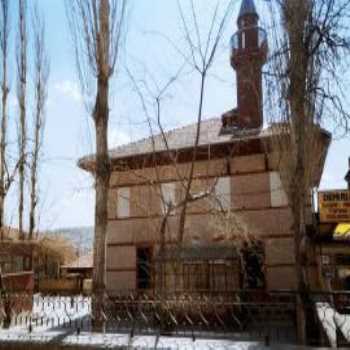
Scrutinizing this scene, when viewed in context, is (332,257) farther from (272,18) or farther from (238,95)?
(272,18)

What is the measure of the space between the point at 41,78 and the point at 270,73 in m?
15.0

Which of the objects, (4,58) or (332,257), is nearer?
(4,58)

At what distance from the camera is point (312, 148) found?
27.2 feet

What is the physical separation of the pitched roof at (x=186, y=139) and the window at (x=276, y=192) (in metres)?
1.50

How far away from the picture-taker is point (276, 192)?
1334 cm

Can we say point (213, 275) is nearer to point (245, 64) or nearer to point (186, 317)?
Answer: point (186, 317)

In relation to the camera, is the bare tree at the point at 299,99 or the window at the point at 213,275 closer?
the bare tree at the point at 299,99

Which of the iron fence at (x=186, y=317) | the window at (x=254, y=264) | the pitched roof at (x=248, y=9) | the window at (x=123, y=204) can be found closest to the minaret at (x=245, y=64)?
the pitched roof at (x=248, y=9)

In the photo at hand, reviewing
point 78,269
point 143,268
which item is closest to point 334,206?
point 143,268

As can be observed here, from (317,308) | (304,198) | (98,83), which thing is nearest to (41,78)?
(98,83)

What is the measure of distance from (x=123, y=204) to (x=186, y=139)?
343 cm

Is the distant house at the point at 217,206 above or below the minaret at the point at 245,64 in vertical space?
below

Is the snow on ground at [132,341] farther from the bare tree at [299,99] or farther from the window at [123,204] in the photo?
the window at [123,204]

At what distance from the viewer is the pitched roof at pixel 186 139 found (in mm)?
13742
